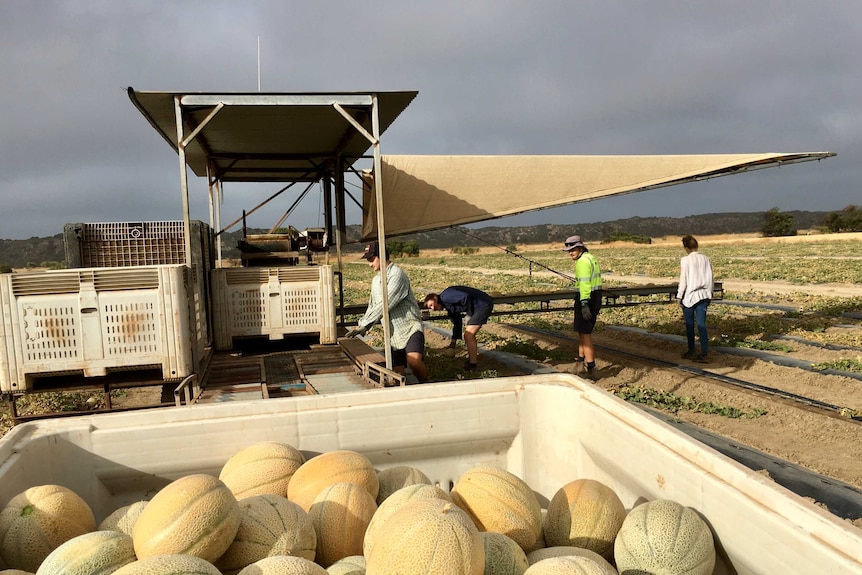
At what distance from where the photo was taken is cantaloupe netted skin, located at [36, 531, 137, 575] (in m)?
1.86

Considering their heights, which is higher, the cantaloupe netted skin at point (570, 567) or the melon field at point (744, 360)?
the cantaloupe netted skin at point (570, 567)

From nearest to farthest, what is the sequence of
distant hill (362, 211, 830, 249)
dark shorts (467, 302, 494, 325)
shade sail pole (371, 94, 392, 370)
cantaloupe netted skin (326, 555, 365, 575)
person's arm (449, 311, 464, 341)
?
cantaloupe netted skin (326, 555, 365, 575) < shade sail pole (371, 94, 392, 370) < dark shorts (467, 302, 494, 325) < person's arm (449, 311, 464, 341) < distant hill (362, 211, 830, 249)

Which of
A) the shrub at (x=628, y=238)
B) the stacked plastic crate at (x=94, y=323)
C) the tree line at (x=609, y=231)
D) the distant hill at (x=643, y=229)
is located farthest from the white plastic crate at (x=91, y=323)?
the distant hill at (x=643, y=229)

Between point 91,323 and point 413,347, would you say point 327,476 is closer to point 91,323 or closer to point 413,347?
point 91,323

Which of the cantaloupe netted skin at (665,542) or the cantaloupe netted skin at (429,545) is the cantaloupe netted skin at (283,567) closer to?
the cantaloupe netted skin at (429,545)

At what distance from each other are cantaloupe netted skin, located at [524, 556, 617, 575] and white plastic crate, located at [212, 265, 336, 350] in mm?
5815

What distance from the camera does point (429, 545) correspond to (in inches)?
65.8

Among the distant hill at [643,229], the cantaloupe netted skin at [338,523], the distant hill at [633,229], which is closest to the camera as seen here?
the cantaloupe netted skin at [338,523]

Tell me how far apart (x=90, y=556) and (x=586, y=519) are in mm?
1744

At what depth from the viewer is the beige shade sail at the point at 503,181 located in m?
7.84

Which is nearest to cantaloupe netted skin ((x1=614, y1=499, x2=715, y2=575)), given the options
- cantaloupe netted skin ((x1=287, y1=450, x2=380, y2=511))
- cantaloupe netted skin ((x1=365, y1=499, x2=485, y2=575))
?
cantaloupe netted skin ((x1=365, y1=499, x2=485, y2=575))

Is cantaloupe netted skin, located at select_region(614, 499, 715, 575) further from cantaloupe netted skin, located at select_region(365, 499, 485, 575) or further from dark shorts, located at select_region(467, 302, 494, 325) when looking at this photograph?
dark shorts, located at select_region(467, 302, 494, 325)

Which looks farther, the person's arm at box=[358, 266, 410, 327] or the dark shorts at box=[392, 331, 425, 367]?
the dark shorts at box=[392, 331, 425, 367]

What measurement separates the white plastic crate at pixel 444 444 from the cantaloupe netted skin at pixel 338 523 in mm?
686
